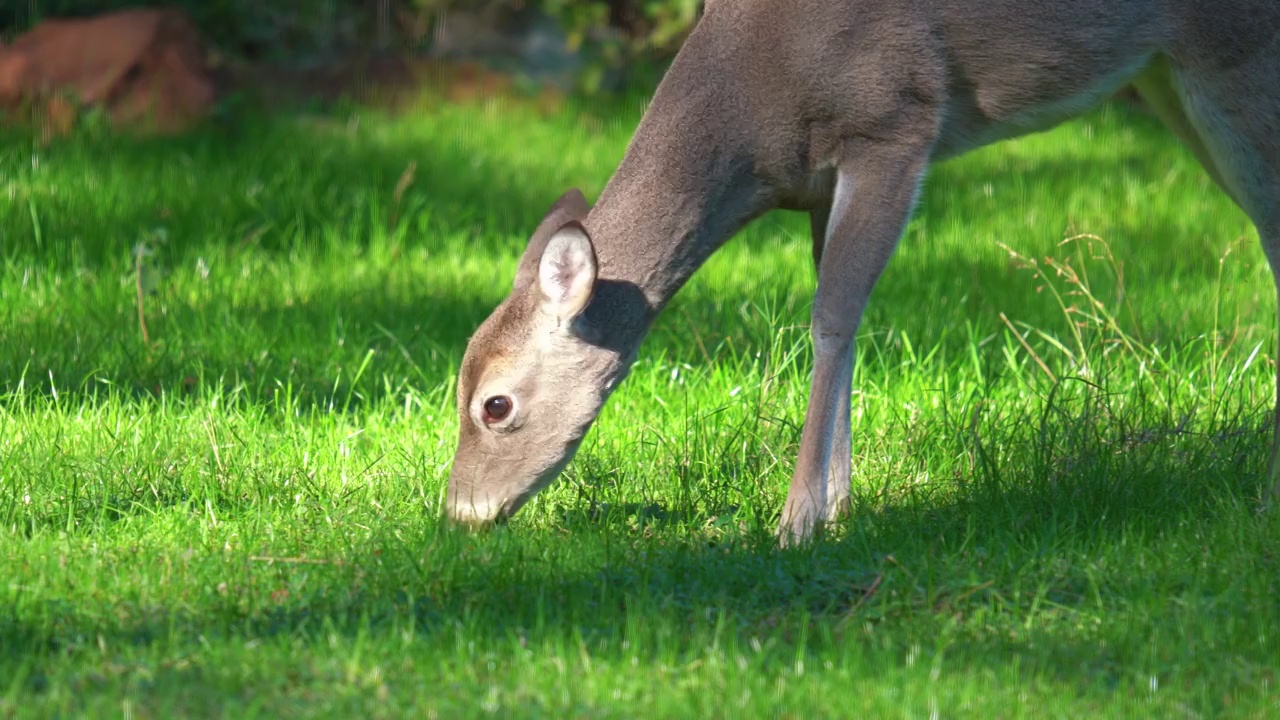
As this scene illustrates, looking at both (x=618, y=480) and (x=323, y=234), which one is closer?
(x=618, y=480)

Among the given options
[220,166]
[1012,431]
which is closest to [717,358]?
[1012,431]

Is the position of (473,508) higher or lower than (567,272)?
lower

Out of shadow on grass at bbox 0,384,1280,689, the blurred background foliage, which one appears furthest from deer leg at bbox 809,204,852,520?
the blurred background foliage

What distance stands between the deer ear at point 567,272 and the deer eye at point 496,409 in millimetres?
299

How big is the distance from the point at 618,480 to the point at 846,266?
0.99 m

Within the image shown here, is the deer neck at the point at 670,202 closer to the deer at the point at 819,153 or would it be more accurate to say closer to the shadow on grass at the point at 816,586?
the deer at the point at 819,153

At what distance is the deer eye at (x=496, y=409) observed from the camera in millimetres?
4762

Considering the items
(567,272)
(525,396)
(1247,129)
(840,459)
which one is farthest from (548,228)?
(1247,129)

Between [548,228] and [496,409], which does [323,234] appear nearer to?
[548,228]

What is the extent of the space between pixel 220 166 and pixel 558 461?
4692mm

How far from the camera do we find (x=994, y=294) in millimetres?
7164

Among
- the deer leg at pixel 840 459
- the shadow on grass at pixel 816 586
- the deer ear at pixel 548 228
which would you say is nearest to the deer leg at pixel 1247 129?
the shadow on grass at pixel 816 586

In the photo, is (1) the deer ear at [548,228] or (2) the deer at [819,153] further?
(1) the deer ear at [548,228]

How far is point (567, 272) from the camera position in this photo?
15.1ft
